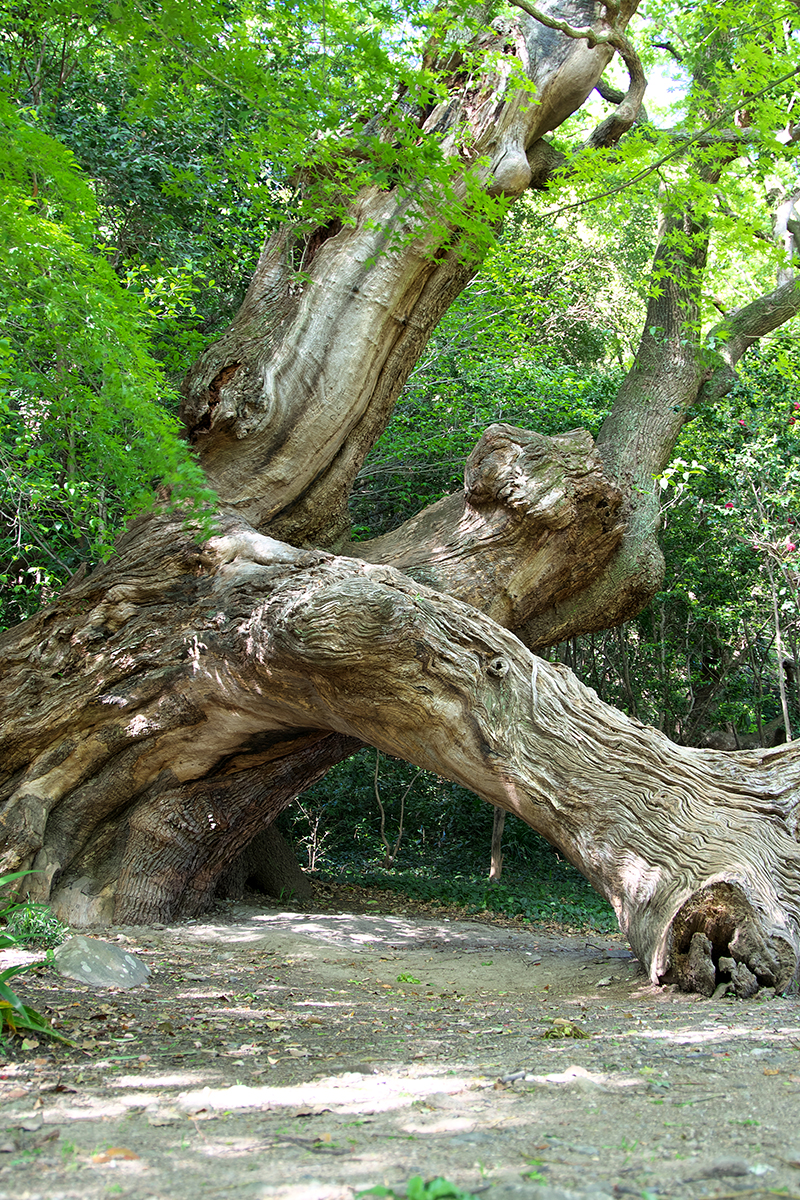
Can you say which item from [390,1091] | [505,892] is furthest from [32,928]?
[505,892]

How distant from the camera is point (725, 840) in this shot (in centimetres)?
468

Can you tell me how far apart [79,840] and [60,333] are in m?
3.63

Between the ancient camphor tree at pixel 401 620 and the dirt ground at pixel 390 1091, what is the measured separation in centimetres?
99

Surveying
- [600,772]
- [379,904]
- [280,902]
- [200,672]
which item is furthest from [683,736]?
[200,672]

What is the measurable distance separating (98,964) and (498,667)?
2765mm

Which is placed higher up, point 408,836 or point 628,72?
point 628,72

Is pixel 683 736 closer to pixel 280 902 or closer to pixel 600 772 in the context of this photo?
pixel 280 902

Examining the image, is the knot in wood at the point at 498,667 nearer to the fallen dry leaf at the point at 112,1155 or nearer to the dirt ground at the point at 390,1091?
the dirt ground at the point at 390,1091

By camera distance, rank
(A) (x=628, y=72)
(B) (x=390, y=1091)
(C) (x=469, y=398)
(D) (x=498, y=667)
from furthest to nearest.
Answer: (C) (x=469, y=398)
(A) (x=628, y=72)
(D) (x=498, y=667)
(B) (x=390, y=1091)

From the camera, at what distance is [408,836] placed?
12.4 meters

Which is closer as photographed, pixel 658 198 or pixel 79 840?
pixel 79 840

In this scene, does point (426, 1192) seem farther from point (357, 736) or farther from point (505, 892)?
point (505, 892)

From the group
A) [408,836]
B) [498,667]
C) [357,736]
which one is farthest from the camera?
[408,836]

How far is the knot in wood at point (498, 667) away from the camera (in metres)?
5.37
